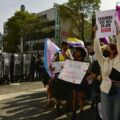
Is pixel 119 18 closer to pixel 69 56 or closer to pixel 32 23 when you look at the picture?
pixel 69 56

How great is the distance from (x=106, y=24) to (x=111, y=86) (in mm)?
1194

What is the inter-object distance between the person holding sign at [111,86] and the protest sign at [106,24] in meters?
A: 0.38

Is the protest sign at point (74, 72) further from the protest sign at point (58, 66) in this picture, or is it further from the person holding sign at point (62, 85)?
the protest sign at point (58, 66)

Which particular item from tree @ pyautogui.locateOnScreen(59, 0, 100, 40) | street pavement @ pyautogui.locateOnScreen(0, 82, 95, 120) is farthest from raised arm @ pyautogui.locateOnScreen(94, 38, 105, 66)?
tree @ pyautogui.locateOnScreen(59, 0, 100, 40)

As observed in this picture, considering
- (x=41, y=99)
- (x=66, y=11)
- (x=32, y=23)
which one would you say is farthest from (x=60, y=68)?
(x=32, y=23)

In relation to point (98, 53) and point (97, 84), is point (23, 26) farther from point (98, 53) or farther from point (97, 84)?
point (98, 53)

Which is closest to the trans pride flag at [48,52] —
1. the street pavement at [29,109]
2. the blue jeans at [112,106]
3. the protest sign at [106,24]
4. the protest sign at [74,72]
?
the street pavement at [29,109]

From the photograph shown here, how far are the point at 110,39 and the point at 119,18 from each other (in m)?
1.97

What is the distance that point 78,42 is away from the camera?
12.0 m

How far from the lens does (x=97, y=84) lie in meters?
9.62

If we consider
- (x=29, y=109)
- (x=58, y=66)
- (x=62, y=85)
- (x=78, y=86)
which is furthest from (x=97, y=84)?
(x=29, y=109)

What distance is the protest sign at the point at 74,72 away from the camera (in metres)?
9.89

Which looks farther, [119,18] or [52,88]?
[52,88]

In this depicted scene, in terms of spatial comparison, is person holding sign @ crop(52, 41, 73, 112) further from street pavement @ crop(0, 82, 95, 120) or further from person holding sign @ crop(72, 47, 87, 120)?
person holding sign @ crop(72, 47, 87, 120)
